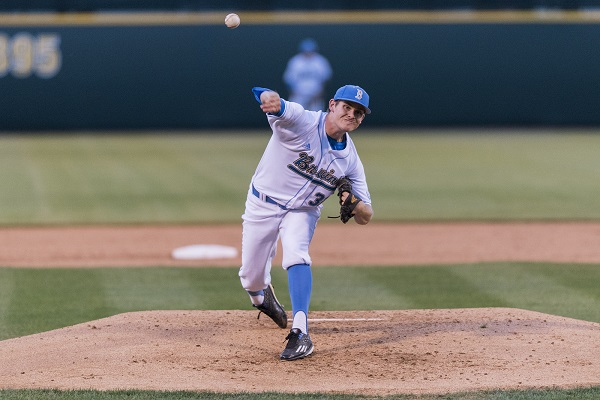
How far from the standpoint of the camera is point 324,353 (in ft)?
20.0

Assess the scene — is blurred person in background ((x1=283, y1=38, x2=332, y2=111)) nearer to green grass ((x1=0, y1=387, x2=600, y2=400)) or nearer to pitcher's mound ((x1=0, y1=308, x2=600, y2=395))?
pitcher's mound ((x1=0, y1=308, x2=600, y2=395))

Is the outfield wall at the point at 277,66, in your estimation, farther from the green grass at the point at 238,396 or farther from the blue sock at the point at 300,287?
the green grass at the point at 238,396

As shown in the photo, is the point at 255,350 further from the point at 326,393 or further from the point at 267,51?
the point at 267,51

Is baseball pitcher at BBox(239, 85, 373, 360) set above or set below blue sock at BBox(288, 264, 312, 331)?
above

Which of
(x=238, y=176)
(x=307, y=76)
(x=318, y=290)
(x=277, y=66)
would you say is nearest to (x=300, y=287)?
(x=318, y=290)

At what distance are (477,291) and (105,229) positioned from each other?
5.15 meters

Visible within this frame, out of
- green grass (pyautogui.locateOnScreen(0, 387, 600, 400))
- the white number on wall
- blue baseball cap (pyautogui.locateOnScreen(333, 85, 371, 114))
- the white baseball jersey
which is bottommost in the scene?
the white number on wall

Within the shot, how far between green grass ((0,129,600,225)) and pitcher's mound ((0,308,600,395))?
580 cm

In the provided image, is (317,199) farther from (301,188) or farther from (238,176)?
(238,176)

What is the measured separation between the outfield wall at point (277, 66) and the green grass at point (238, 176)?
1.02m

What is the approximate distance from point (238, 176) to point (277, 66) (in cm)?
872

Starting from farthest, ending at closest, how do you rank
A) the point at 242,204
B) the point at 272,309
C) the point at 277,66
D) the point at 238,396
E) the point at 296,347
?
1. the point at 277,66
2. the point at 242,204
3. the point at 272,309
4. the point at 296,347
5. the point at 238,396

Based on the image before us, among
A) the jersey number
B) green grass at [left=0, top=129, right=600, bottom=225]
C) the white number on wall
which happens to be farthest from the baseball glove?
the white number on wall

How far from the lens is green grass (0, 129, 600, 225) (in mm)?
13242
